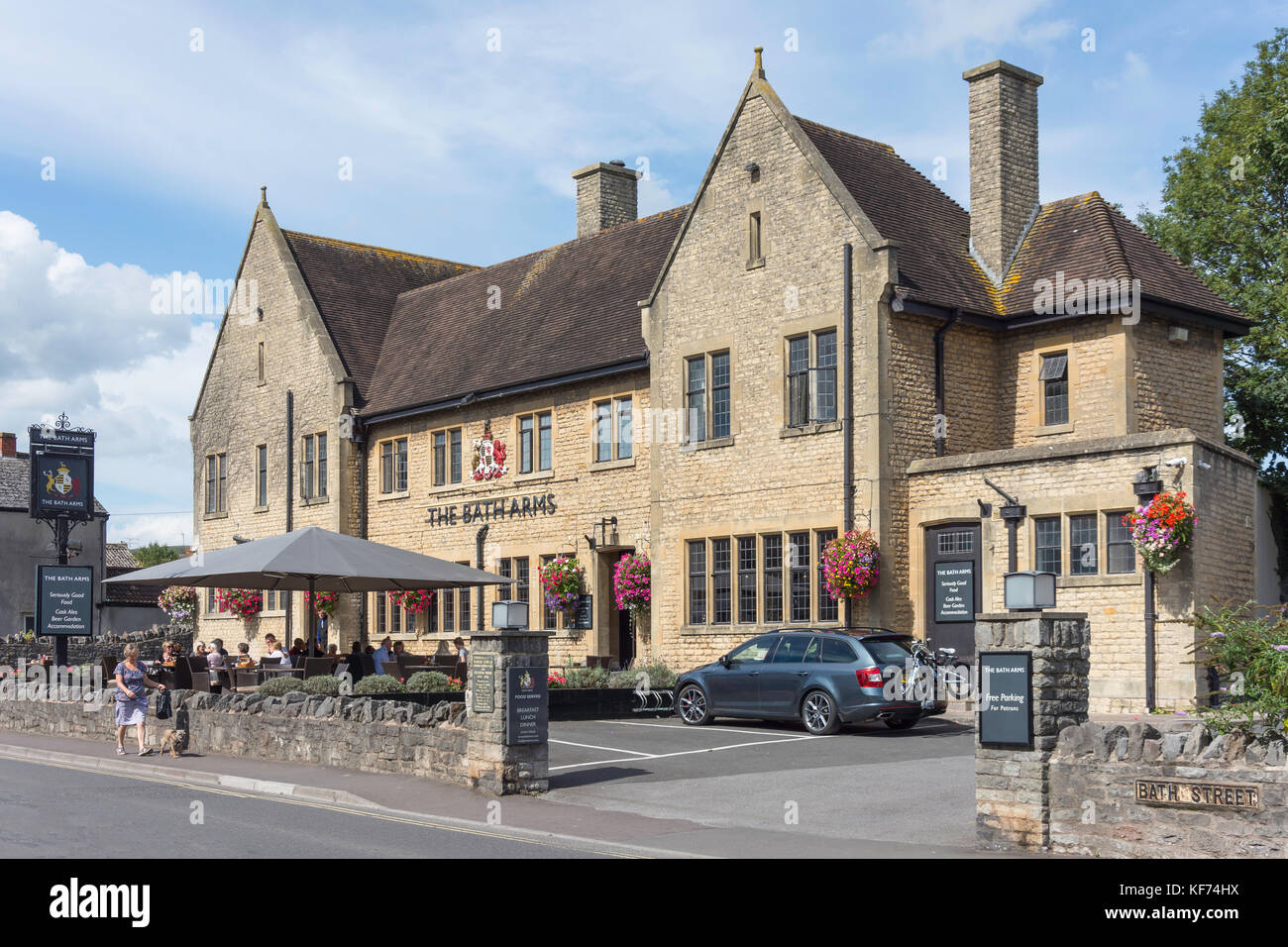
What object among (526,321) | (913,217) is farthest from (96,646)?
(913,217)

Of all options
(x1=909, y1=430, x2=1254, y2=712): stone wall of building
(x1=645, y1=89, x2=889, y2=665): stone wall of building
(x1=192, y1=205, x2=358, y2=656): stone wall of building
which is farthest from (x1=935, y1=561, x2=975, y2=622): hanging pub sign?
(x1=192, y1=205, x2=358, y2=656): stone wall of building

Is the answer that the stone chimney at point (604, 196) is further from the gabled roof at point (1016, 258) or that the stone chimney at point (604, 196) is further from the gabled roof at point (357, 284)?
the gabled roof at point (1016, 258)

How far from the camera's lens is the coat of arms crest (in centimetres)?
Answer: 3444

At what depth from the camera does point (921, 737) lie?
66.6 ft

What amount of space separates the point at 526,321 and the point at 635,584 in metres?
8.36

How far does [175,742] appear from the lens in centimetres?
2006

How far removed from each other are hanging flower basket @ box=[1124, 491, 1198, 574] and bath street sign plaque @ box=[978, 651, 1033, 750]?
34.4 feet

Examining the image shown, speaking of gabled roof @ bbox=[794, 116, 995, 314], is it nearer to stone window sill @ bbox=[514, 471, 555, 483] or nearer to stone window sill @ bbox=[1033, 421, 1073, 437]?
stone window sill @ bbox=[1033, 421, 1073, 437]

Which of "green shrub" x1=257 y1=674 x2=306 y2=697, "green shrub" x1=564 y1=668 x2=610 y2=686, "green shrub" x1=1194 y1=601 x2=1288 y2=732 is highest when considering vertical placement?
"green shrub" x1=1194 y1=601 x2=1288 y2=732

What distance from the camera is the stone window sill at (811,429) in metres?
26.2

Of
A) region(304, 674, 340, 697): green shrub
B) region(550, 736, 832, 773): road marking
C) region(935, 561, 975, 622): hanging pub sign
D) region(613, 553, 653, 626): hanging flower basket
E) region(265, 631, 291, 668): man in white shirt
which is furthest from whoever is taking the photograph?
region(613, 553, 653, 626): hanging flower basket

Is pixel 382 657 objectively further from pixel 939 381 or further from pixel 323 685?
pixel 939 381
